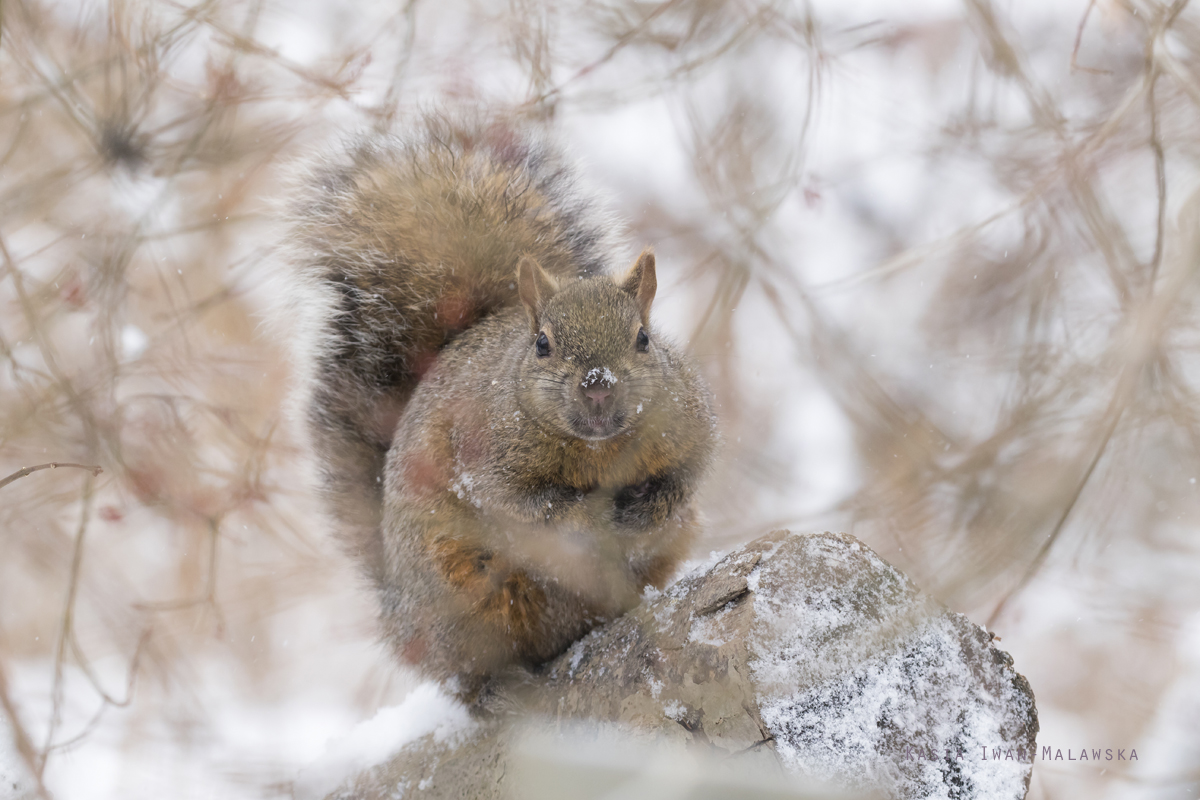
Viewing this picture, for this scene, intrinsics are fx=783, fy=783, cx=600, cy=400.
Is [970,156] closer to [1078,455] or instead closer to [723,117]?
[723,117]

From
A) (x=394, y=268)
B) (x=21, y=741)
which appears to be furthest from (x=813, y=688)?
(x=21, y=741)

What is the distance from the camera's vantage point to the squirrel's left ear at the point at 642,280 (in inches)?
82.6

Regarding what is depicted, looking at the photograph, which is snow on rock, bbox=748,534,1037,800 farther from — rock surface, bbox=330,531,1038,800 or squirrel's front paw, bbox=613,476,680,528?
squirrel's front paw, bbox=613,476,680,528

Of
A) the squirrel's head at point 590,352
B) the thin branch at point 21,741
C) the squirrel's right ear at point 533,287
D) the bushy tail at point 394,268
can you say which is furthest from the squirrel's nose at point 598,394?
the thin branch at point 21,741

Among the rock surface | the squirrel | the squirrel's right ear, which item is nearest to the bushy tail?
the squirrel

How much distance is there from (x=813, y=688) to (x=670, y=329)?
1.50 metres

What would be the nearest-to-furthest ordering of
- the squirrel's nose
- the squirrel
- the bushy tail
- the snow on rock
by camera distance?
the snow on rock
the squirrel's nose
the squirrel
the bushy tail

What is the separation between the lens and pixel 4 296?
330cm

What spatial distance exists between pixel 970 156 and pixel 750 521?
6.00 feet

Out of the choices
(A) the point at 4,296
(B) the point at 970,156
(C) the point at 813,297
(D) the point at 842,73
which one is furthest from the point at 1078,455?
(A) the point at 4,296

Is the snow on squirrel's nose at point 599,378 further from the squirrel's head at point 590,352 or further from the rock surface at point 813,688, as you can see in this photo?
the rock surface at point 813,688

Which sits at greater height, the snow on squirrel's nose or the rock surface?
the snow on squirrel's nose

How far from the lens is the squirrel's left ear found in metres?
2.10

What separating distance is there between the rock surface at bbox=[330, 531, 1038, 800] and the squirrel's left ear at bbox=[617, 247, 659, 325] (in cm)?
73
